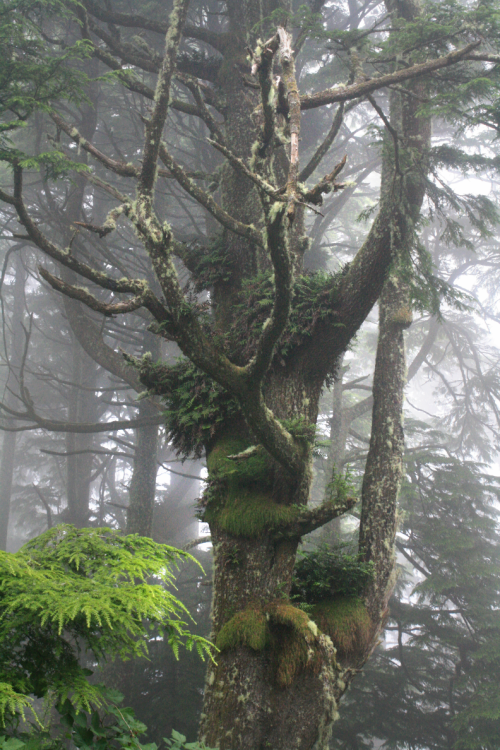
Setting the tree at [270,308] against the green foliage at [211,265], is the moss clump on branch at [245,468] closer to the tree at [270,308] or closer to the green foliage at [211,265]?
the tree at [270,308]

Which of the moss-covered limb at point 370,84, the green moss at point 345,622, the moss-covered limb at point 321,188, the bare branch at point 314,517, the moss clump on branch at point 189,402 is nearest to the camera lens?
the moss-covered limb at point 321,188

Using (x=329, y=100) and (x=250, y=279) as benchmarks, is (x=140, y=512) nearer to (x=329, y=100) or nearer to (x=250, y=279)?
(x=250, y=279)

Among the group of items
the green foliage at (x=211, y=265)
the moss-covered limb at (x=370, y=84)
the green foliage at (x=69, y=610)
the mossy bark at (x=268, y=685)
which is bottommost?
the mossy bark at (x=268, y=685)

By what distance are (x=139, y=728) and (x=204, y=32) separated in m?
8.07

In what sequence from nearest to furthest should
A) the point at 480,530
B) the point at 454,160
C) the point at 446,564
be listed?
1. the point at 454,160
2. the point at 446,564
3. the point at 480,530

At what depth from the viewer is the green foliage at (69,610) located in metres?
1.19

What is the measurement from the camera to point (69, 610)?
46.3 inches

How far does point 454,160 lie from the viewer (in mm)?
5723

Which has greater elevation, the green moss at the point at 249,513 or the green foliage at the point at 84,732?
the green moss at the point at 249,513

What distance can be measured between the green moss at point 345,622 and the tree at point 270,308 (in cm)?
3

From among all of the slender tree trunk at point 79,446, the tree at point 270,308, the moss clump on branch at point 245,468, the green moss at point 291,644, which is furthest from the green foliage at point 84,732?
the slender tree trunk at point 79,446

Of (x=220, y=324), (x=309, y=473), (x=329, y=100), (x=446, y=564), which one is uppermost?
(x=329, y=100)

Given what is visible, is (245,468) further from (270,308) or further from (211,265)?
(211,265)

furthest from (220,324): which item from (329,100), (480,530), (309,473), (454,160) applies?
(480,530)
